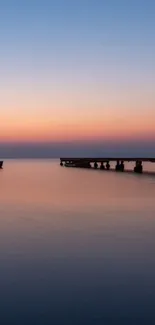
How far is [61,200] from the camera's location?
1294 inches

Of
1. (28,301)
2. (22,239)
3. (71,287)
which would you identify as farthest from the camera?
(22,239)

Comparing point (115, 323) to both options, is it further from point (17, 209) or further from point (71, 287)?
point (17, 209)

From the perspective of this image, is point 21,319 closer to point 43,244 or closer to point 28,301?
point 28,301

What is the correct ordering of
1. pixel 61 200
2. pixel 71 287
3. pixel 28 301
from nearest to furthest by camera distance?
pixel 28 301 → pixel 71 287 → pixel 61 200

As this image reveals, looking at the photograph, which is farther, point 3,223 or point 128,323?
point 3,223

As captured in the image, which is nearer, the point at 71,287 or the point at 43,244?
the point at 71,287

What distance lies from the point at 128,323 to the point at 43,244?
7.97m

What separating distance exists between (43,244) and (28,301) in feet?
21.1

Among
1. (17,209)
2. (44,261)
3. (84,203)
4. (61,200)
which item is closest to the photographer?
(44,261)

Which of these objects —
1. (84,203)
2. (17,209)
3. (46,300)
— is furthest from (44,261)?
(84,203)

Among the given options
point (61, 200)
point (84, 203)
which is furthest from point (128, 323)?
point (61, 200)

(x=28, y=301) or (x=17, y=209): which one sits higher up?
(x=28, y=301)

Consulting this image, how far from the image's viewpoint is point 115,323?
24.2 feet

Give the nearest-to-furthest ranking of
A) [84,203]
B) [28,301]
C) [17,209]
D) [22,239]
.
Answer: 1. [28,301]
2. [22,239]
3. [17,209]
4. [84,203]
